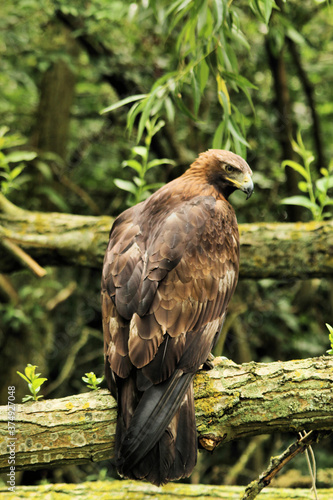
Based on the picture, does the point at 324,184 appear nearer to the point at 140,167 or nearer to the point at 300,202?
the point at 300,202

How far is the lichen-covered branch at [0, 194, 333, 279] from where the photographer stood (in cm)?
319

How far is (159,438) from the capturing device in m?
2.04

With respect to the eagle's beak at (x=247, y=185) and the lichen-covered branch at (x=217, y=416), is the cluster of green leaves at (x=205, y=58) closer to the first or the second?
the eagle's beak at (x=247, y=185)

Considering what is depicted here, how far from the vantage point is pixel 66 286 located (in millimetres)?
5633

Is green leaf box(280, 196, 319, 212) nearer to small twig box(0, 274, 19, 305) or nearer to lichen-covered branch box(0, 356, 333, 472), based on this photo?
lichen-covered branch box(0, 356, 333, 472)

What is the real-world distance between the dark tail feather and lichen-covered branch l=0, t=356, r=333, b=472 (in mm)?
77

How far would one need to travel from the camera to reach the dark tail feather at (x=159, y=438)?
6.54 feet

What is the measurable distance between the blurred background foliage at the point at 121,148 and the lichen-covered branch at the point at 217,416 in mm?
2218

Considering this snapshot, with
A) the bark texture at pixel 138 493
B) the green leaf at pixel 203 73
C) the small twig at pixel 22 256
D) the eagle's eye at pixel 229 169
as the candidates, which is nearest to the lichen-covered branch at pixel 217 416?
the bark texture at pixel 138 493

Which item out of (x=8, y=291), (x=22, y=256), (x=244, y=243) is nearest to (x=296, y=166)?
(x=244, y=243)

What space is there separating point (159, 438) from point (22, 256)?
161 centimetres

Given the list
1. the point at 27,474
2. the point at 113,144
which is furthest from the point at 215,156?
the point at 27,474

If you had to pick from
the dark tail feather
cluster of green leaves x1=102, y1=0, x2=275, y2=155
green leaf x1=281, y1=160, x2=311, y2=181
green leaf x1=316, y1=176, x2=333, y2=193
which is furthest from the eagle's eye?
the dark tail feather

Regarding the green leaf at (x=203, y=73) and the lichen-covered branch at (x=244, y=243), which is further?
the lichen-covered branch at (x=244, y=243)
